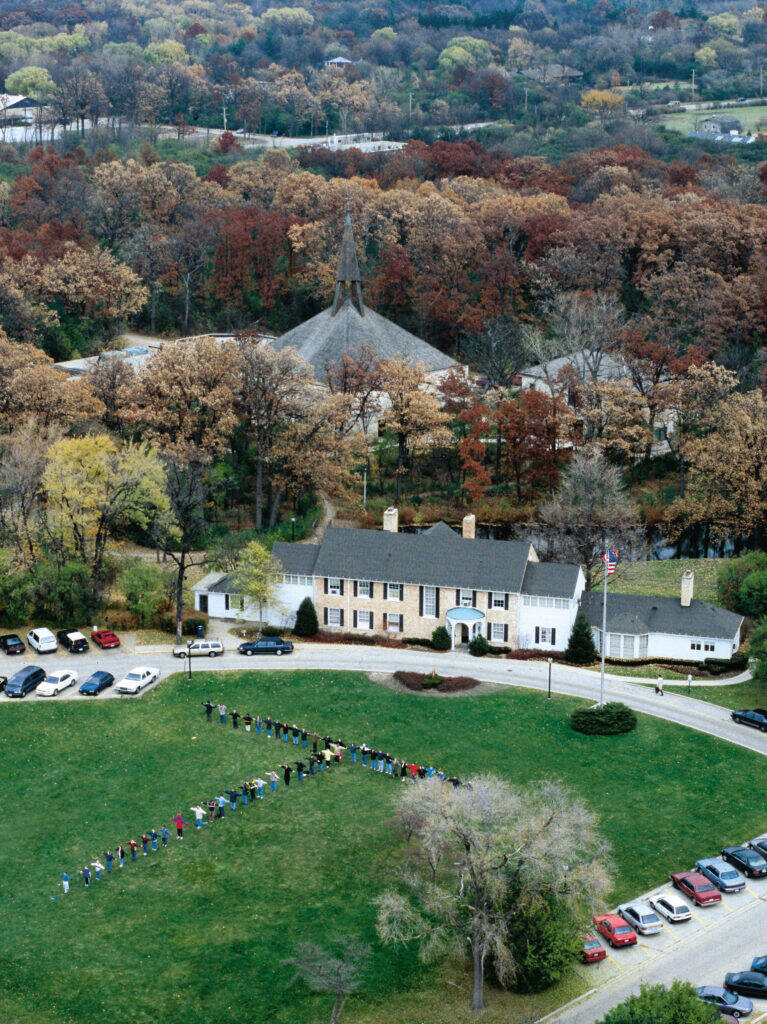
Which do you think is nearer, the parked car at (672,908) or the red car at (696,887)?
the parked car at (672,908)

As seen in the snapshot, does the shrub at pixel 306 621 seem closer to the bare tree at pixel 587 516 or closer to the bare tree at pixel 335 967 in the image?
the bare tree at pixel 587 516

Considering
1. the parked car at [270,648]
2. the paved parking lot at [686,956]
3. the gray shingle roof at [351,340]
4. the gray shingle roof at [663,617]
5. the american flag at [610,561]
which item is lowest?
the paved parking lot at [686,956]

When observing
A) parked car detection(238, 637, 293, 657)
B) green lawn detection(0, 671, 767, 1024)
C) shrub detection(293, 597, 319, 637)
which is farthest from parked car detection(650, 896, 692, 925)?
shrub detection(293, 597, 319, 637)

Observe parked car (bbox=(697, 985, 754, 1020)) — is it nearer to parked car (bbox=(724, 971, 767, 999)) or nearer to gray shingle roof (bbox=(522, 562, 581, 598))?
parked car (bbox=(724, 971, 767, 999))

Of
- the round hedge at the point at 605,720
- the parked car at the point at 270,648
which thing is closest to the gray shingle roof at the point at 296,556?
the parked car at the point at 270,648

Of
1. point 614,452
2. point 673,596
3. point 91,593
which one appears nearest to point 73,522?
point 91,593

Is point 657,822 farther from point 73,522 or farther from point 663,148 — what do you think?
point 663,148
